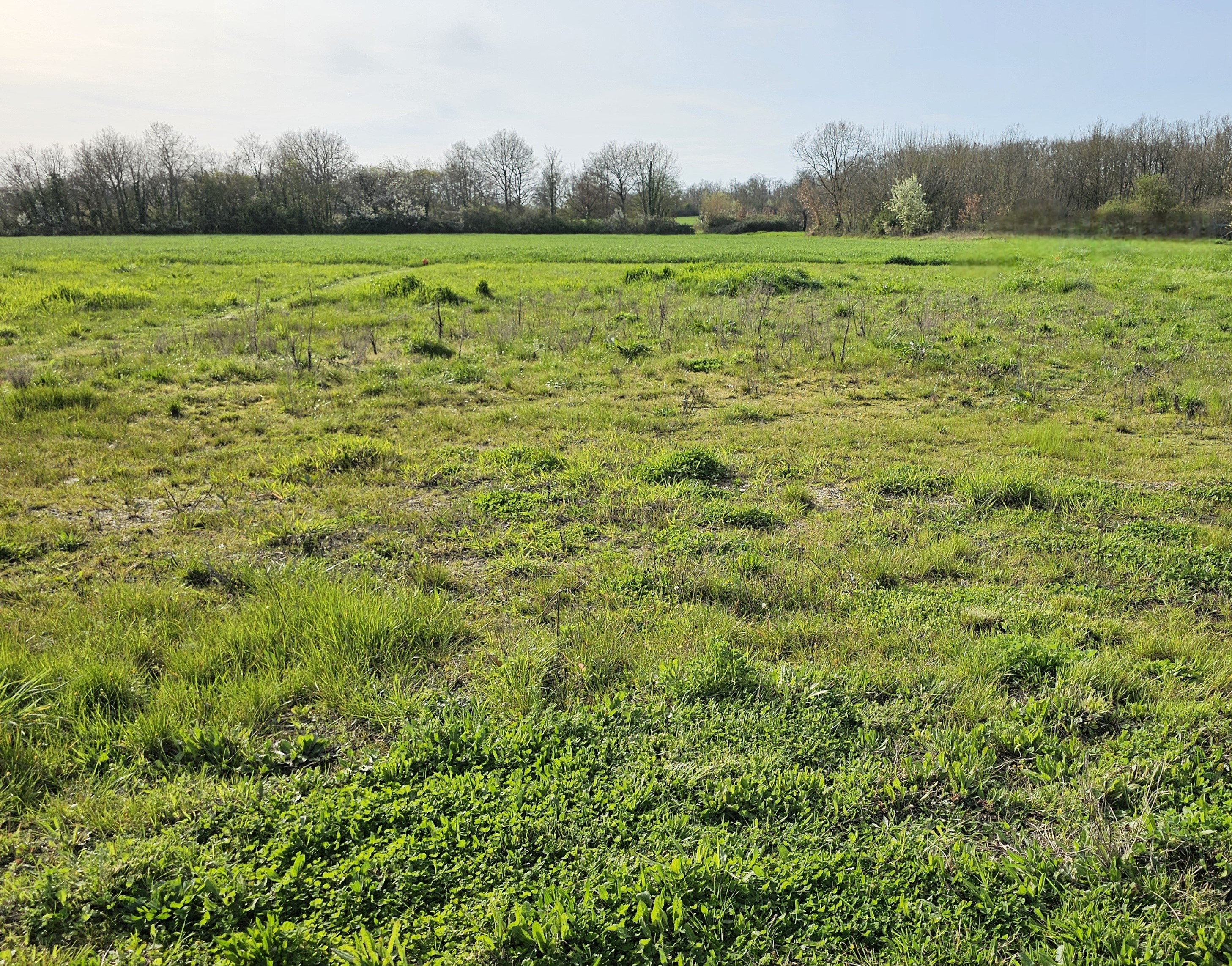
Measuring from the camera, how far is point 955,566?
196 inches

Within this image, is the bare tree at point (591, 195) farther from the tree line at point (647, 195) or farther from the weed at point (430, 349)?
the weed at point (430, 349)

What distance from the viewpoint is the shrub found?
680 centimetres

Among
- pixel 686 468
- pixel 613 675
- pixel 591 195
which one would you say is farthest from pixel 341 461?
pixel 591 195

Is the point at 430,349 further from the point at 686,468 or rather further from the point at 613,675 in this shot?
the point at 613,675

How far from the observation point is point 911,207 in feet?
142

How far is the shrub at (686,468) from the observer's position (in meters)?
6.80

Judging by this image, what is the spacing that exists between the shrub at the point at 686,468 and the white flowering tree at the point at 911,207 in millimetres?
41170

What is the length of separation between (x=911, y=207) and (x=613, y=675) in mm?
47575

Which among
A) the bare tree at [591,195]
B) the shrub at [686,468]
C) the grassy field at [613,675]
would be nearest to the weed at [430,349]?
the grassy field at [613,675]

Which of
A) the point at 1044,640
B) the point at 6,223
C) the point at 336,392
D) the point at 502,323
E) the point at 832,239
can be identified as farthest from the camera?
the point at 6,223

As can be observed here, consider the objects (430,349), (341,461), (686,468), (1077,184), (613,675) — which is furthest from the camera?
(1077,184)

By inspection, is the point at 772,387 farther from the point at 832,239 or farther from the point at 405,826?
the point at 832,239

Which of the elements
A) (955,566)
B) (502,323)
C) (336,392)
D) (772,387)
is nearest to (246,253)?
(502,323)

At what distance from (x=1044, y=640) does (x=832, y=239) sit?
163ft
